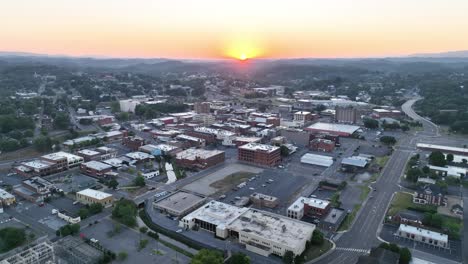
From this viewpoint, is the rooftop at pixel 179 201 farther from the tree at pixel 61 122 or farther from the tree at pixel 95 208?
the tree at pixel 61 122

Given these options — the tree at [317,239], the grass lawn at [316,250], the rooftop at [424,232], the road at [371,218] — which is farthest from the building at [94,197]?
the rooftop at [424,232]

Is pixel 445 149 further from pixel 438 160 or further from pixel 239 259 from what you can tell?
pixel 239 259

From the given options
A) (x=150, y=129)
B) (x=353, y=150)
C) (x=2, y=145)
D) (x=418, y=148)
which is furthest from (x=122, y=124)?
(x=418, y=148)

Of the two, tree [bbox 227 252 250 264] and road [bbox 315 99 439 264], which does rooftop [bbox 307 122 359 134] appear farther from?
tree [bbox 227 252 250 264]

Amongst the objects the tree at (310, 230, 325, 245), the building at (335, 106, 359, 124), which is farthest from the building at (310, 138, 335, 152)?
the tree at (310, 230, 325, 245)

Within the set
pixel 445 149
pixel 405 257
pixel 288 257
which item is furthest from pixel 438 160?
pixel 288 257

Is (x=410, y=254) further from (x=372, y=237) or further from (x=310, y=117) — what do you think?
(x=310, y=117)
